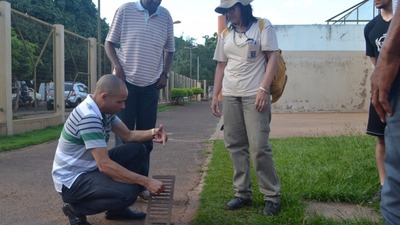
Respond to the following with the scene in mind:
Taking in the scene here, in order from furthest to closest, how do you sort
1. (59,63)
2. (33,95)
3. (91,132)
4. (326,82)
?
(326,82) < (59,63) < (33,95) < (91,132)

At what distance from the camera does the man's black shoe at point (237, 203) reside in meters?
3.85

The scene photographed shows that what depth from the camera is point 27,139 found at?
9133mm

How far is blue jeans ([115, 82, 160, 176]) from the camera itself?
163 inches

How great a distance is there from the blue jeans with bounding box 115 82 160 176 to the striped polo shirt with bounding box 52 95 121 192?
0.76m

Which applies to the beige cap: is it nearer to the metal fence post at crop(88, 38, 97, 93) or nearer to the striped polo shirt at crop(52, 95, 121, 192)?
the striped polo shirt at crop(52, 95, 121, 192)

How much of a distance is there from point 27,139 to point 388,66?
838cm

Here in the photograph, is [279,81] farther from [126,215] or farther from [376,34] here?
[126,215]

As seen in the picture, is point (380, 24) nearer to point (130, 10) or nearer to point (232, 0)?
point (232, 0)

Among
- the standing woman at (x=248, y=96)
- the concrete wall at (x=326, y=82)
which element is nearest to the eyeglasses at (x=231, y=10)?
the standing woman at (x=248, y=96)

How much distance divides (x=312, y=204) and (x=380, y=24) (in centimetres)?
155

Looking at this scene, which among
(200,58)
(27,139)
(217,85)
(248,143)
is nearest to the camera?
(248,143)

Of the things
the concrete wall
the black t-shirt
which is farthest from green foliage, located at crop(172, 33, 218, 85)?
the black t-shirt

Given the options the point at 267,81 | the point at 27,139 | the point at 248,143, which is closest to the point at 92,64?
the point at 27,139

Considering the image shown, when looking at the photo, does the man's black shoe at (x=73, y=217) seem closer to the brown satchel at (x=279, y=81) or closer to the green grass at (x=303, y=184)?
the green grass at (x=303, y=184)
